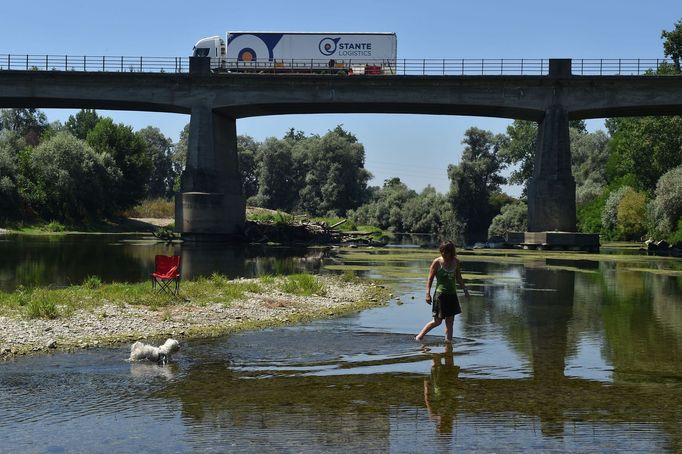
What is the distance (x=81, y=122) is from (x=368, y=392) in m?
170

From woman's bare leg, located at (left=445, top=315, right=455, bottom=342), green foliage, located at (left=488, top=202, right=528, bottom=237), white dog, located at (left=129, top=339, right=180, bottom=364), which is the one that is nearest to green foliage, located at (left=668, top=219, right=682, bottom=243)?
green foliage, located at (left=488, top=202, right=528, bottom=237)

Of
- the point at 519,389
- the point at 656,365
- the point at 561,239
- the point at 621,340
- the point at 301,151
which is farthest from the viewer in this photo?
the point at 301,151

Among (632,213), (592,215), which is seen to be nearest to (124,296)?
(632,213)

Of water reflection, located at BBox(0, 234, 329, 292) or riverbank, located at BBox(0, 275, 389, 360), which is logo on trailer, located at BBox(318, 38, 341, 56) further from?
riverbank, located at BBox(0, 275, 389, 360)

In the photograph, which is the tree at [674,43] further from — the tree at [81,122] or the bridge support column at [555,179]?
the tree at [81,122]

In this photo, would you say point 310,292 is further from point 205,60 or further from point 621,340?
point 205,60

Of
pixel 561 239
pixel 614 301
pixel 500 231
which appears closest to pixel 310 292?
pixel 614 301

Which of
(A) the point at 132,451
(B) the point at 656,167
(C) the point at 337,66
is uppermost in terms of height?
(C) the point at 337,66

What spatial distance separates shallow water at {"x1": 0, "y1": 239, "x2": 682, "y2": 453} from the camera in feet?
30.7

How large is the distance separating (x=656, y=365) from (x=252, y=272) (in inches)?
952

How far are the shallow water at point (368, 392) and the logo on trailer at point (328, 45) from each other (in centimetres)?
5072

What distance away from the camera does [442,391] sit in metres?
11.8

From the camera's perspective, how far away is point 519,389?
39.3 feet

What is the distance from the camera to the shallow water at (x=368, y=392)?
30.7 ft
